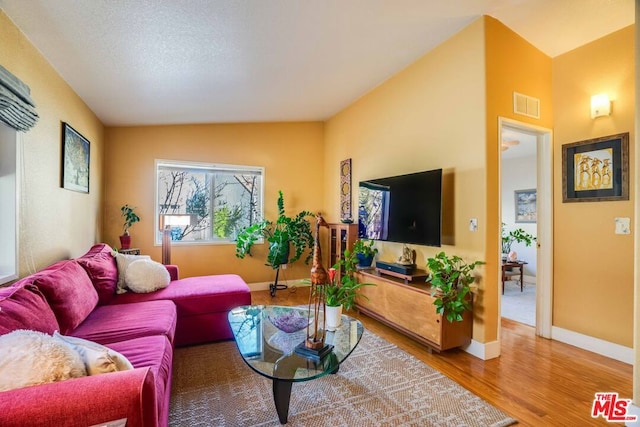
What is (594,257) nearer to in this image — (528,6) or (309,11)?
(528,6)

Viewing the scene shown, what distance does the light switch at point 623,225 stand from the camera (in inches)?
102

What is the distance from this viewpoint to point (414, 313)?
2.82 metres

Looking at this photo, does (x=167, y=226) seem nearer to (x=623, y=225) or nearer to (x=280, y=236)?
(x=280, y=236)

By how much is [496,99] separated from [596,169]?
3.74ft

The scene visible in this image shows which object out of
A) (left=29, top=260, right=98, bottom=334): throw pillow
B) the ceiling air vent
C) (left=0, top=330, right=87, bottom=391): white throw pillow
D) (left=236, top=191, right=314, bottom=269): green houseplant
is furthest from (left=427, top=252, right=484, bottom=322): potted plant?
(left=29, top=260, right=98, bottom=334): throw pillow

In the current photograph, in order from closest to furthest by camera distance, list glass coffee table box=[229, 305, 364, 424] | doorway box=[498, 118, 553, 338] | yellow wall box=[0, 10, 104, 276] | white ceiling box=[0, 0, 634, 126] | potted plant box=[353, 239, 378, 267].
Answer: glass coffee table box=[229, 305, 364, 424] < white ceiling box=[0, 0, 634, 126] < yellow wall box=[0, 10, 104, 276] < doorway box=[498, 118, 553, 338] < potted plant box=[353, 239, 378, 267]

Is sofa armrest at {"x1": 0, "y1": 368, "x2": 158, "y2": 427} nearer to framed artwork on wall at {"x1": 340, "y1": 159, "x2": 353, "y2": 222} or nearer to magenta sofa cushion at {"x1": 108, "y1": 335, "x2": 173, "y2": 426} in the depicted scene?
magenta sofa cushion at {"x1": 108, "y1": 335, "x2": 173, "y2": 426}

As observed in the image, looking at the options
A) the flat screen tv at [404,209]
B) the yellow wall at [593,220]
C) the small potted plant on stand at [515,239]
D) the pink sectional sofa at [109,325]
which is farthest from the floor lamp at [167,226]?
the small potted plant on stand at [515,239]

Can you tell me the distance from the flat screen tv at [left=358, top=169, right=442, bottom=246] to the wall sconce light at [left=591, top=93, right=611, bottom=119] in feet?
4.85

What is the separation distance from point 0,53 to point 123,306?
190 centimetres

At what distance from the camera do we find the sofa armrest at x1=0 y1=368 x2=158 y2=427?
90 cm

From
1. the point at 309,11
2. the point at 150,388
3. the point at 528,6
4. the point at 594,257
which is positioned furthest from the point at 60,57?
the point at 594,257

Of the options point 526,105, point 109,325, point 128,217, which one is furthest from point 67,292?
point 526,105

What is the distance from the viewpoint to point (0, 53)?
6.42 feet
